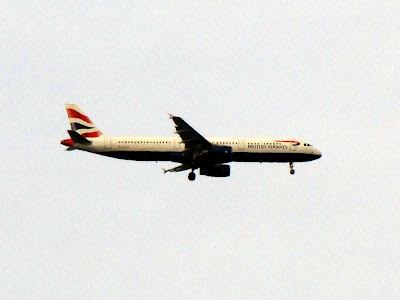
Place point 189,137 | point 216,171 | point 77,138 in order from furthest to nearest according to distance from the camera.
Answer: point 216,171 → point 77,138 → point 189,137

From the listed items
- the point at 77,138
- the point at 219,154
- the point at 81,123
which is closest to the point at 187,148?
the point at 219,154

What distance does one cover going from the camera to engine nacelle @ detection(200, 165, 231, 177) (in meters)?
97.9

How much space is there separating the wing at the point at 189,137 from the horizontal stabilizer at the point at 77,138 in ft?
31.3

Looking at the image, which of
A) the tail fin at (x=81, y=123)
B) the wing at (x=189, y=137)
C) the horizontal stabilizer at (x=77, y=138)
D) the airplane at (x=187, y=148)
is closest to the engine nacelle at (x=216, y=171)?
the airplane at (x=187, y=148)

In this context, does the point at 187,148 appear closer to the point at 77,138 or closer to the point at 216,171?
the point at 216,171

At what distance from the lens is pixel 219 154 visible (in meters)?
94.4

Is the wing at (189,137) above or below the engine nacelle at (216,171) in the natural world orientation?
above

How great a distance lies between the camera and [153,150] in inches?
3762

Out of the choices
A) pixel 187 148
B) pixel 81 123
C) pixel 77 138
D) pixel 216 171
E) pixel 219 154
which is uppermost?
pixel 81 123

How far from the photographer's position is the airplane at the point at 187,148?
310 ft

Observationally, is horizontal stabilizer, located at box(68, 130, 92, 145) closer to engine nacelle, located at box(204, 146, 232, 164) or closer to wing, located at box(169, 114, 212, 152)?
wing, located at box(169, 114, 212, 152)

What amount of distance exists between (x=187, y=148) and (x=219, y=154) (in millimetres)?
3291

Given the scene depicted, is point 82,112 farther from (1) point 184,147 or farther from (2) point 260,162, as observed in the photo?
(2) point 260,162

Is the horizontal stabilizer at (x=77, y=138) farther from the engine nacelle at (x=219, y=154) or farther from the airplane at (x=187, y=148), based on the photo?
the engine nacelle at (x=219, y=154)
